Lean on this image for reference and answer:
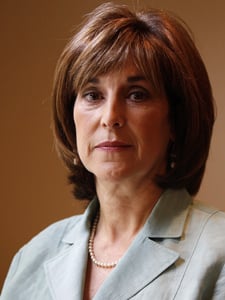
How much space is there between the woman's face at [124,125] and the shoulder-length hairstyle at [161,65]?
1.0 inches

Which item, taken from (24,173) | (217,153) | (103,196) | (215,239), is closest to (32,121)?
(24,173)

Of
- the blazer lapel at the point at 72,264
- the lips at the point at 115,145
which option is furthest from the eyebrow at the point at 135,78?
the blazer lapel at the point at 72,264

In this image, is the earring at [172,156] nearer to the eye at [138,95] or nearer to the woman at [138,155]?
the woman at [138,155]

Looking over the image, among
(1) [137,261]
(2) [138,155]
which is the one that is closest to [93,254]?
(1) [137,261]

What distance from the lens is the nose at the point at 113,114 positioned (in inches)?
40.7

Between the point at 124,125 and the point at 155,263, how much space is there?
0.29 meters

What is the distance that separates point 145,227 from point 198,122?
26 centimetres

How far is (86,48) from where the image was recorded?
1.11 meters

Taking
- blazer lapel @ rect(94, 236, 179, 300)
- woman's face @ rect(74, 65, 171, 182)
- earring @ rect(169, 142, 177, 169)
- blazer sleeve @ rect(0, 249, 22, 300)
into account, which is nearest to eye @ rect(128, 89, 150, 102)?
woman's face @ rect(74, 65, 171, 182)

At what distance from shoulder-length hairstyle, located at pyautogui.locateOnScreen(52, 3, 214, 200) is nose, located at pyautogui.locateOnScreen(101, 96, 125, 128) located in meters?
0.07

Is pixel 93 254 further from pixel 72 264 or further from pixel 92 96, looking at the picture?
pixel 92 96

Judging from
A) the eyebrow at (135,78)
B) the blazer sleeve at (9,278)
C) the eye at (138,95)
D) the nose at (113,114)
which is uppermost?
the eyebrow at (135,78)

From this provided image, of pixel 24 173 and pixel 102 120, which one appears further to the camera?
pixel 24 173

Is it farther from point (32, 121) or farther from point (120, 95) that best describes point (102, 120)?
point (32, 121)
